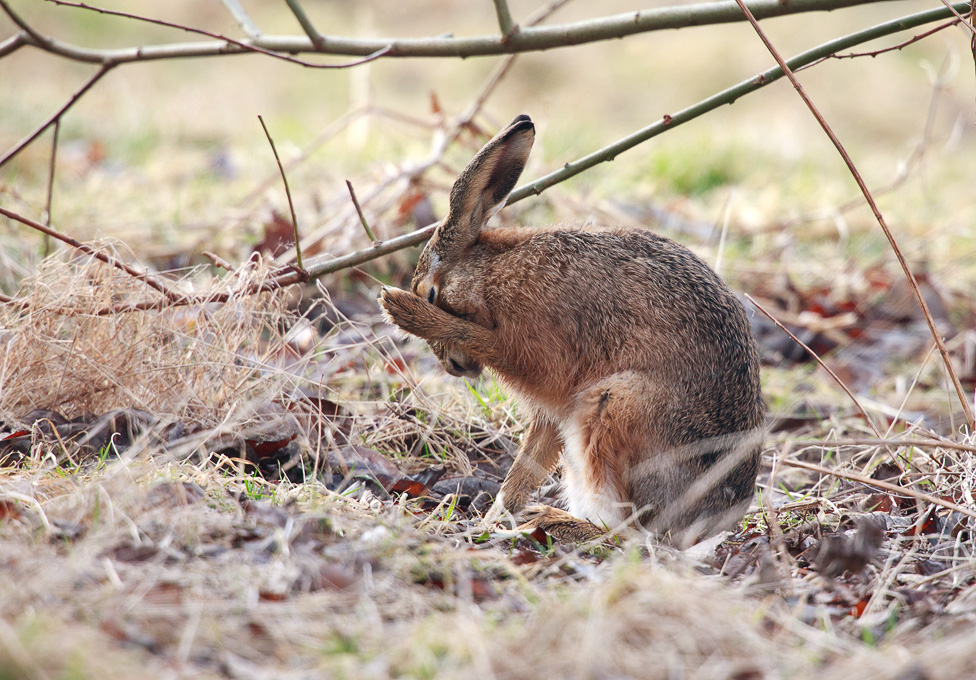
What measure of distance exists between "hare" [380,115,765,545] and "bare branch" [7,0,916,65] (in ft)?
2.58

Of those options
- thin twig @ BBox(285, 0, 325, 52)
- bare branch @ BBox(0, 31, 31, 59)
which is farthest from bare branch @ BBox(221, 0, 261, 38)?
bare branch @ BBox(0, 31, 31, 59)

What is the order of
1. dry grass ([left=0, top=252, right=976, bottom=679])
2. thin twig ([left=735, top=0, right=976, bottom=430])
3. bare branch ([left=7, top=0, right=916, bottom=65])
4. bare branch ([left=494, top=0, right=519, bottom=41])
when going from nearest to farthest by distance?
1. dry grass ([left=0, top=252, right=976, bottom=679])
2. thin twig ([left=735, top=0, right=976, bottom=430])
3. bare branch ([left=7, top=0, right=916, bottom=65])
4. bare branch ([left=494, top=0, right=519, bottom=41])

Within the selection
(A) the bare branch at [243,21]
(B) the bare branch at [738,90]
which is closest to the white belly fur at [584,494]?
(B) the bare branch at [738,90]

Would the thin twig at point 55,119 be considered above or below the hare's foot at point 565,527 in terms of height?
above

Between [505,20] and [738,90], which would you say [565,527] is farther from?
[505,20]

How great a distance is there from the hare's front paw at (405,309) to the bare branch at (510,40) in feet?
3.89

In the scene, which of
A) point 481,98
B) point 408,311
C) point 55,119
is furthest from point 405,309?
point 481,98

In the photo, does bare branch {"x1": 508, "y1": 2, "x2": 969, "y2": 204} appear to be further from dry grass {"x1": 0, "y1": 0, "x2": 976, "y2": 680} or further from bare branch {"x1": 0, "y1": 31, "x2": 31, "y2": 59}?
bare branch {"x1": 0, "y1": 31, "x2": 31, "y2": 59}

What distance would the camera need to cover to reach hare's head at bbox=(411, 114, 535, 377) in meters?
3.68

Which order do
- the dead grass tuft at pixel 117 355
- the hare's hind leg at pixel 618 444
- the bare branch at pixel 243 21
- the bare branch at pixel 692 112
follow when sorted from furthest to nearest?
the bare branch at pixel 243 21
the dead grass tuft at pixel 117 355
the bare branch at pixel 692 112
the hare's hind leg at pixel 618 444

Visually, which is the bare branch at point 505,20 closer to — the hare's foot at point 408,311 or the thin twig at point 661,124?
the thin twig at point 661,124

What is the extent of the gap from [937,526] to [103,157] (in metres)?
7.54

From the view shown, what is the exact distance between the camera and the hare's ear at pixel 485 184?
3605 millimetres

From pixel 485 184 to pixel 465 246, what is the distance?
297 mm
